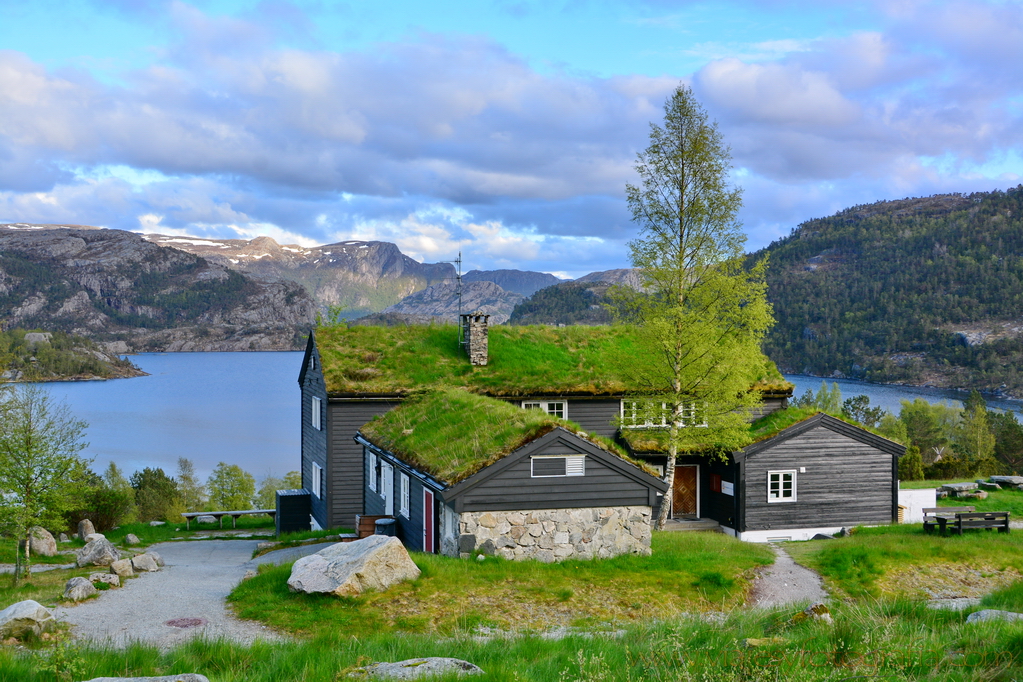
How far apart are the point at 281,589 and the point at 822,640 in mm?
11971

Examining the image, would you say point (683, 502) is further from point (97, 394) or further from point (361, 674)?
point (97, 394)

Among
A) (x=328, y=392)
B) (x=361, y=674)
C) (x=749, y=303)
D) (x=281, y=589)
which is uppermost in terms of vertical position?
(x=749, y=303)

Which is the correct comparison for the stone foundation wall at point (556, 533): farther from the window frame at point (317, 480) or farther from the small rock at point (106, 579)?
the window frame at point (317, 480)

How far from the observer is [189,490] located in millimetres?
62594

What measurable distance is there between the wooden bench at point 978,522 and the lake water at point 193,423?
187ft

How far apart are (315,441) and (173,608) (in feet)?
54.7

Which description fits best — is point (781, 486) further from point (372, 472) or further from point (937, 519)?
point (372, 472)

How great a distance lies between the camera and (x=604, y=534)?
19.7m

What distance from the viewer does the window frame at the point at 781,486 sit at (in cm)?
2898

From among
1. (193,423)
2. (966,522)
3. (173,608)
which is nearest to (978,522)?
(966,522)

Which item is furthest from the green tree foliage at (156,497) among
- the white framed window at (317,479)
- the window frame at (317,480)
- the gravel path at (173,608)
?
the gravel path at (173,608)

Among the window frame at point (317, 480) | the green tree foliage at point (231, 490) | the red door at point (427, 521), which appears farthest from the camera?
the green tree foliage at point (231, 490)

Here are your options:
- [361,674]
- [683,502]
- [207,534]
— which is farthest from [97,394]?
[361,674]

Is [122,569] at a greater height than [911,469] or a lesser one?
greater
